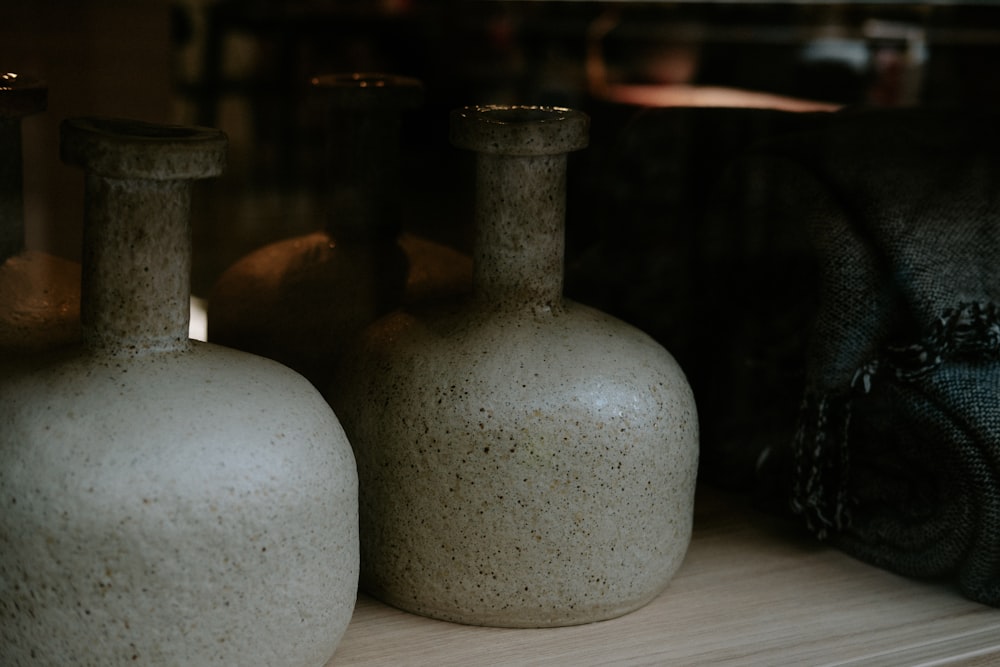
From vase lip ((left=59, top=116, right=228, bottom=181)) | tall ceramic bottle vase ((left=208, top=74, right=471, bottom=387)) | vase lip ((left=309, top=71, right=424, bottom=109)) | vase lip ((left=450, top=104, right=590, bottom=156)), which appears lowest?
tall ceramic bottle vase ((left=208, top=74, right=471, bottom=387))

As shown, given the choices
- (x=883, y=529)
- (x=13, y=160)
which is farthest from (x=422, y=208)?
(x=883, y=529)

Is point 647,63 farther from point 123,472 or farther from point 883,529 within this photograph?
point 123,472

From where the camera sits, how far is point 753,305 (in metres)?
0.80

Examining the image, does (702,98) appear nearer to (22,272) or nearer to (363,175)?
(363,175)

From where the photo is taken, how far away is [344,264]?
2.26 feet

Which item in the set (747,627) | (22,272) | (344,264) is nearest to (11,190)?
(22,272)

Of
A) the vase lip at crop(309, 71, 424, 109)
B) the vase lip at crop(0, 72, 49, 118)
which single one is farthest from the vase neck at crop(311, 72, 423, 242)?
the vase lip at crop(0, 72, 49, 118)

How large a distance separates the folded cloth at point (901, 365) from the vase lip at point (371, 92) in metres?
0.24

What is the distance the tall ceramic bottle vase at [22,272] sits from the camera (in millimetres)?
579

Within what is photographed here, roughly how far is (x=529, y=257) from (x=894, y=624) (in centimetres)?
28

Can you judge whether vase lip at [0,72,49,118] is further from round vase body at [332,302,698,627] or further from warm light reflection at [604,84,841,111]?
warm light reflection at [604,84,841,111]

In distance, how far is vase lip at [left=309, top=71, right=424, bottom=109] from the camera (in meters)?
0.68

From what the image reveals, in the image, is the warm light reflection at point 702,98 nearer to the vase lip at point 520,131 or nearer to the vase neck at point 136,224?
the vase lip at point 520,131

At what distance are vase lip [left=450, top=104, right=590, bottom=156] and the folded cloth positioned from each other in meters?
Answer: 0.19
